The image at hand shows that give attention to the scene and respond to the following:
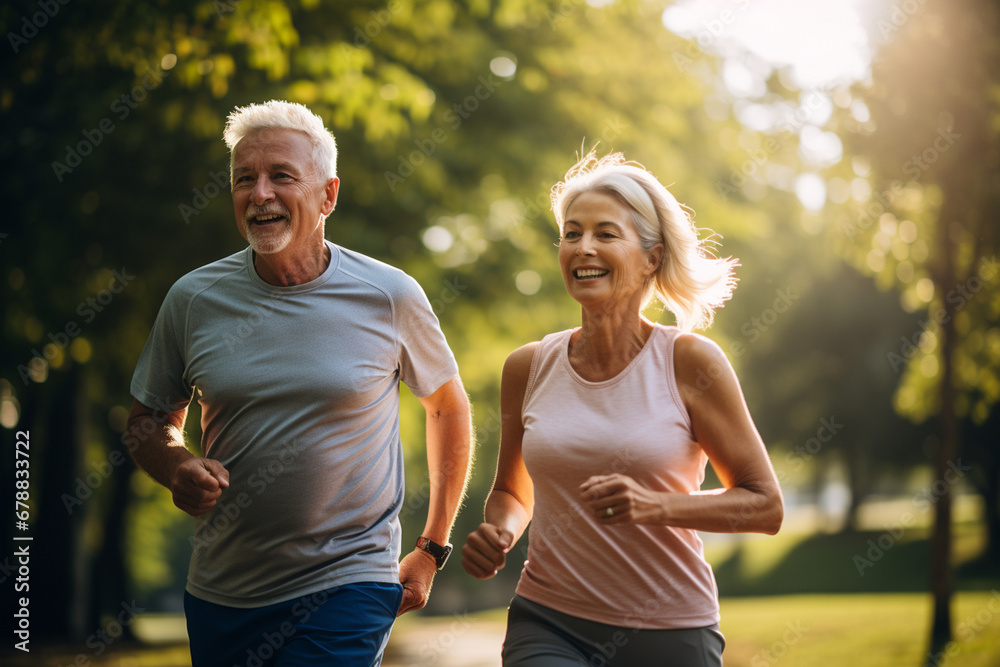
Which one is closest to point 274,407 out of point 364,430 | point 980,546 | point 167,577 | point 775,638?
point 364,430

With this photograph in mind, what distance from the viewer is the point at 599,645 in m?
3.08

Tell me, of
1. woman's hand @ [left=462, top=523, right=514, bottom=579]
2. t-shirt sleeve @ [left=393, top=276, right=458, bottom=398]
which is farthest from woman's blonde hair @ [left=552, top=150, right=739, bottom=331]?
woman's hand @ [left=462, top=523, right=514, bottom=579]

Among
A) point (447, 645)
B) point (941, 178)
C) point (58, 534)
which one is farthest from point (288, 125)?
point (58, 534)

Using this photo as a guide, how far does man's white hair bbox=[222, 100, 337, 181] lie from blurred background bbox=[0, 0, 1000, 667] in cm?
303

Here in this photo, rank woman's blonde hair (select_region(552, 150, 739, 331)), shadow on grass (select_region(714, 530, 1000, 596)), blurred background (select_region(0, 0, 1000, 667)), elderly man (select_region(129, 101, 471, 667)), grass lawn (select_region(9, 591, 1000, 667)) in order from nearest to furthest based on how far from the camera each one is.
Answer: elderly man (select_region(129, 101, 471, 667)) → woman's blonde hair (select_region(552, 150, 739, 331)) → blurred background (select_region(0, 0, 1000, 667)) → grass lawn (select_region(9, 591, 1000, 667)) → shadow on grass (select_region(714, 530, 1000, 596))

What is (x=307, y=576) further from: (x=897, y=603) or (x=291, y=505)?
(x=897, y=603)

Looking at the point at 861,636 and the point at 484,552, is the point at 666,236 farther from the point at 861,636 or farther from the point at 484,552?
the point at 861,636

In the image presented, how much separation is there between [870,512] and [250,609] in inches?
2254

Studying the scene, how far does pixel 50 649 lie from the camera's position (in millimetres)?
12805

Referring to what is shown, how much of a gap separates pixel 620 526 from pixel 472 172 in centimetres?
708

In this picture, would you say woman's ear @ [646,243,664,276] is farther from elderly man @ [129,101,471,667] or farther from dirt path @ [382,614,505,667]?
dirt path @ [382,614,505,667]

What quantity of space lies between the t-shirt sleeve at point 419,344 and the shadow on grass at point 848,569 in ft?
68.9

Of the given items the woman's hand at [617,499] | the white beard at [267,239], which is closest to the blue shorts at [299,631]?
the woman's hand at [617,499]

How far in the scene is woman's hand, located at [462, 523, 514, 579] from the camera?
10.3 feet
